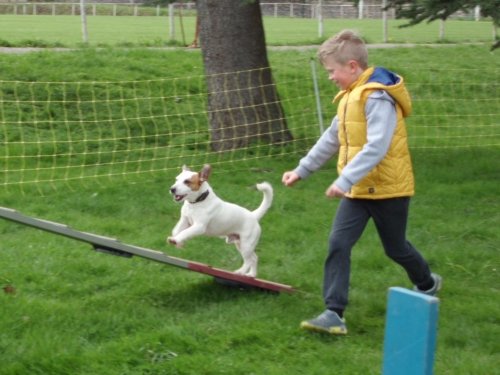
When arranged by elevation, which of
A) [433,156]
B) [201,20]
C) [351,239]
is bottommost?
[433,156]

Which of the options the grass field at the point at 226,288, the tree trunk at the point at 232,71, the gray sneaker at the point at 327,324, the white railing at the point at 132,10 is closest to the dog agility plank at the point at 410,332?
the grass field at the point at 226,288

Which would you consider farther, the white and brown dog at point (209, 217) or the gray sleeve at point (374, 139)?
the white and brown dog at point (209, 217)

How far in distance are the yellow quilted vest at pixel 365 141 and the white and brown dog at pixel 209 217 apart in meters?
0.97

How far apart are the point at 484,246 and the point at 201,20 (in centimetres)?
486

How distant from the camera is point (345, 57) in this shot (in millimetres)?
5078

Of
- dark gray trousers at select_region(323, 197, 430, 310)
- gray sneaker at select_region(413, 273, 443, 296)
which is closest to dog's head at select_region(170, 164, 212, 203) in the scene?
dark gray trousers at select_region(323, 197, 430, 310)

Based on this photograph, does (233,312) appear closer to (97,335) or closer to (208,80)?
(97,335)

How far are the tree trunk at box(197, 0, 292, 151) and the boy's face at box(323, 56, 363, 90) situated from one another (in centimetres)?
556

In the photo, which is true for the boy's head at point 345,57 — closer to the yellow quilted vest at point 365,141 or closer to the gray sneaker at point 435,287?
the yellow quilted vest at point 365,141

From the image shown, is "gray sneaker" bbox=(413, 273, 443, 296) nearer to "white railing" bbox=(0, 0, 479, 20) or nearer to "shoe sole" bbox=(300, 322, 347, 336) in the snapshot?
"shoe sole" bbox=(300, 322, 347, 336)

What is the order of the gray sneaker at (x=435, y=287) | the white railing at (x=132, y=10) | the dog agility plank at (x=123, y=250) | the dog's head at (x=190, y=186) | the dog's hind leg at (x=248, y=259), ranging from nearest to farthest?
the dog agility plank at (x=123, y=250) → the dog's head at (x=190, y=186) → the gray sneaker at (x=435, y=287) → the dog's hind leg at (x=248, y=259) → the white railing at (x=132, y=10)

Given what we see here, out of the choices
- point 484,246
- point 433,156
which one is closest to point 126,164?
point 433,156

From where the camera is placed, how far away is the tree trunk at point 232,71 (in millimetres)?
10672

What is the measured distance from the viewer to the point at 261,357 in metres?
4.98
